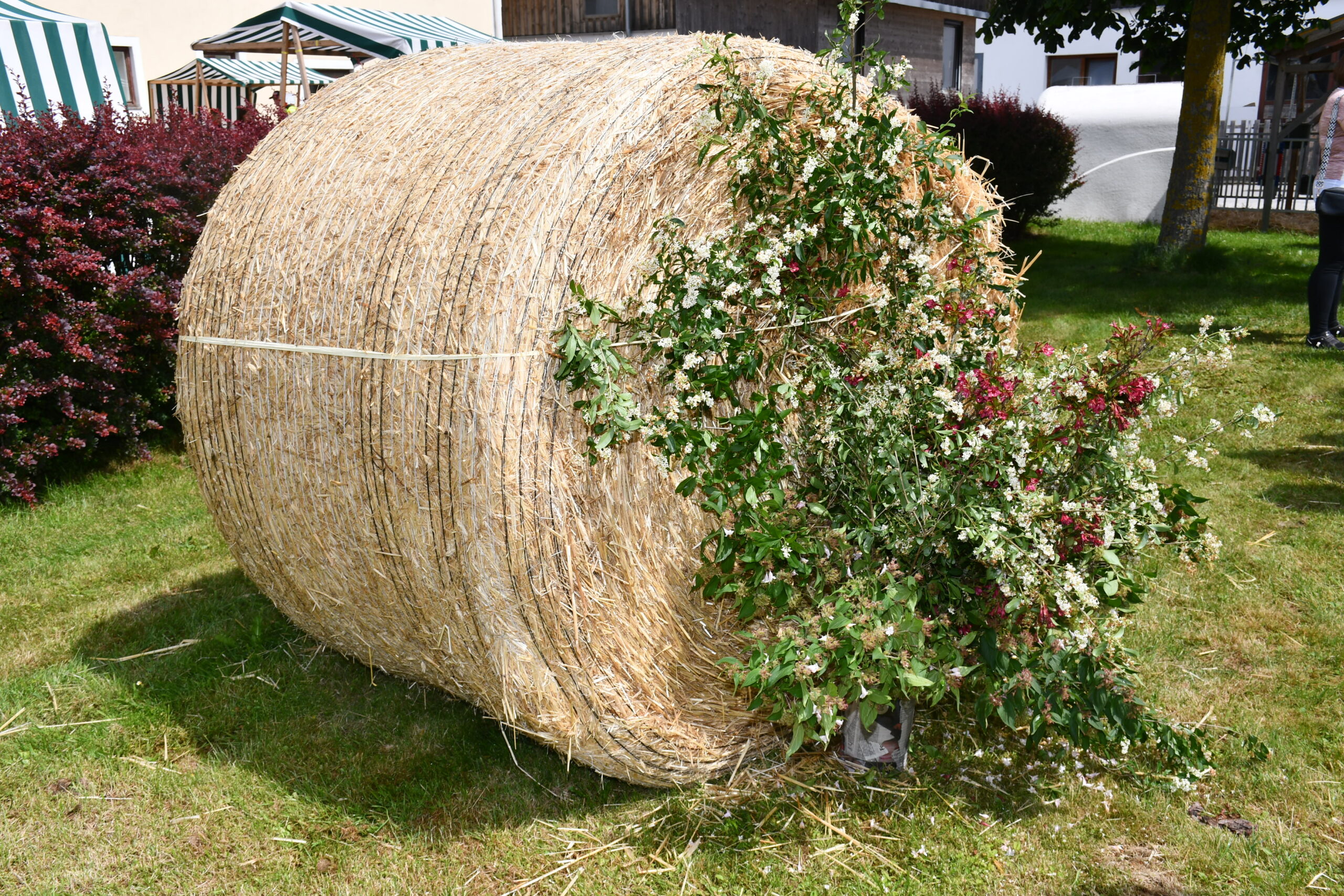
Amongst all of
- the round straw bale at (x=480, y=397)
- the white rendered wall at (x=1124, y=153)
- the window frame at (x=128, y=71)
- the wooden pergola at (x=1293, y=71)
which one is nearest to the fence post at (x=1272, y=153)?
the wooden pergola at (x=1293, y=71)

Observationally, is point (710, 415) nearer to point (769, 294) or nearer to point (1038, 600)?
point (769, 294)

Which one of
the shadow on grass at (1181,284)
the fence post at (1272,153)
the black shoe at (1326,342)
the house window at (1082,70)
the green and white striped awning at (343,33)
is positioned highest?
the house window at (1082,70)

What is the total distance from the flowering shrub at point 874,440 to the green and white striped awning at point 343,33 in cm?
811

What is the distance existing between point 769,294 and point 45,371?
16.3 ft

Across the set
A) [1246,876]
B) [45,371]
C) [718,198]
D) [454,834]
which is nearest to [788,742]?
[454,834]

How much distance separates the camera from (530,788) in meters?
3.65

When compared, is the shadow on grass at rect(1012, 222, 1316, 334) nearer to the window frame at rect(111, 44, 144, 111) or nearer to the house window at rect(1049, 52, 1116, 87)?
the window frame at rect(111, 44, 144, 111)

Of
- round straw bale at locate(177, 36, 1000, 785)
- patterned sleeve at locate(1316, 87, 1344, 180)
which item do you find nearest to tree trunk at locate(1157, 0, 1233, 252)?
patterned sleeve at locate(1316, 87, 1344, 180)

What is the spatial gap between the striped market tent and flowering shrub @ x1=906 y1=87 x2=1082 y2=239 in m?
8.90

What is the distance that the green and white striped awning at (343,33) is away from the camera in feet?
38.5

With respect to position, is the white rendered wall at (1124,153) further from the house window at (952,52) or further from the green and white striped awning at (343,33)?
the house window at (952,52)

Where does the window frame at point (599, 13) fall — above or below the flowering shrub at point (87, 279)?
above

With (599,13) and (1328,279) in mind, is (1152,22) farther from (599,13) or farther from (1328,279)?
(599,13)

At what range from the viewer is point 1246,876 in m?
3.12
